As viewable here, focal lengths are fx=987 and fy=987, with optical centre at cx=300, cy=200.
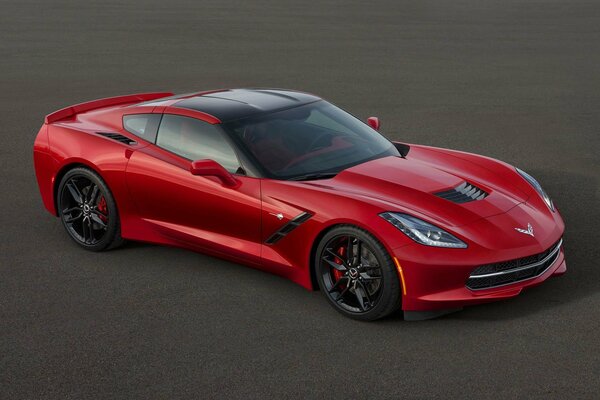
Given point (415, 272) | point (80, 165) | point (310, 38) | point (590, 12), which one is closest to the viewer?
point (415, 272)

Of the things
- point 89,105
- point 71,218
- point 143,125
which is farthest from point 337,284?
point 89,105

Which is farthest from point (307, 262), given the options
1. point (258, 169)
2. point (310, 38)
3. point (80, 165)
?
point (310, 38)

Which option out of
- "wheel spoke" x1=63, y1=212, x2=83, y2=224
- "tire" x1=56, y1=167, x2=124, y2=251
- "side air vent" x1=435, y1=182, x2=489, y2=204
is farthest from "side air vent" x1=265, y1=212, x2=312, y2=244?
"wheel spoke" x1=63, y1=212, x2=83, y2=224

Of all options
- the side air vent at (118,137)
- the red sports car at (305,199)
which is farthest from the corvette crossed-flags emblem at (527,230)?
the side air vent at (118,137)

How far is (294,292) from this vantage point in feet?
25.1

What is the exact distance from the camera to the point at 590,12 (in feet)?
104

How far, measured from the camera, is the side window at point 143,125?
8492mm

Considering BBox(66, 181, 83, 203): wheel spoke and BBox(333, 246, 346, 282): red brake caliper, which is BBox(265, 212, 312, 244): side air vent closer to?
BBox(333, 246, 346, 282): red brake caliper

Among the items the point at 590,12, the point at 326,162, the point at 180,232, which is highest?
the point at 326,162

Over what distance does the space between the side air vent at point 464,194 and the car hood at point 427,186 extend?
0.04 meters

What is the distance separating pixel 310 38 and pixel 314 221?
57.8 ft

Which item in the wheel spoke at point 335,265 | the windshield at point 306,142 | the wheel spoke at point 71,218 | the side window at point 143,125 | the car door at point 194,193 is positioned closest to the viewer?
the wheel spoke at point 335,265

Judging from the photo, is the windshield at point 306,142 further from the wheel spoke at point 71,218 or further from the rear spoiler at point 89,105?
the rear spoiler at point 89,105

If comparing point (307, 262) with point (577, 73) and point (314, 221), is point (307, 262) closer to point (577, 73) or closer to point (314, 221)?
point (314, 221)
